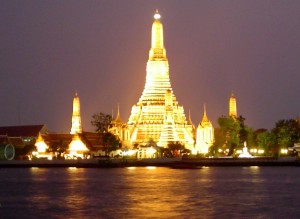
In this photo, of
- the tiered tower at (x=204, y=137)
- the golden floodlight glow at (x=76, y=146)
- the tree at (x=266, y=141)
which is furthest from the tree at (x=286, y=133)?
the golden floodlight glow at (x=76, y=146)

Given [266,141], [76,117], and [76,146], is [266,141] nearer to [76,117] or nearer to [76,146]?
[76,146]

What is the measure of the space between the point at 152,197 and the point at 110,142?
45052 millimetres

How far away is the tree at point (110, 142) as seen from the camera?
8849cm

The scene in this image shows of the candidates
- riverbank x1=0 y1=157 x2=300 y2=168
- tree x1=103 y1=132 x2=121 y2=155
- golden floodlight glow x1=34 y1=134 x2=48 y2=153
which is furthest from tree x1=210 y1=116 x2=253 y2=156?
golden floodlight glow x1=34 y1=134 x2=48 y2=153

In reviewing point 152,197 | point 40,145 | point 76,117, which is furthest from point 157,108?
point 152,197

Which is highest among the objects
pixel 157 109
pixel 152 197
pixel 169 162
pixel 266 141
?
pixel 157 109

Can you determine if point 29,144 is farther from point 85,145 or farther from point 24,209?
point 24,209

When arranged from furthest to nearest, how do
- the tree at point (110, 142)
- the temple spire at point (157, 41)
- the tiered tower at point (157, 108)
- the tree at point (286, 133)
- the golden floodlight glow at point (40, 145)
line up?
the golden floodlight glow at point (40, 145)
the temple spire at point (157, 41)
the tiered tower at point (157, 108)
the tree at point (110, 142)
the tree at point (286, 133)

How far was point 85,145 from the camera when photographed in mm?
93438

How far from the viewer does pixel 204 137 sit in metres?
92.9

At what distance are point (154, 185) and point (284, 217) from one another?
16878 mm

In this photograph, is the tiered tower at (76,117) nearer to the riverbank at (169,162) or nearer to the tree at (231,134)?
the riverbank at (169,162)

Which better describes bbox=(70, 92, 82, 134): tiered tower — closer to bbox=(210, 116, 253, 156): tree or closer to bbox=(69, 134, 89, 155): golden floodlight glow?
bbox=(69, 134, 89, 155): golden floodlight glow

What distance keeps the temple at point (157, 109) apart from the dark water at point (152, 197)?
29525 millimetres
